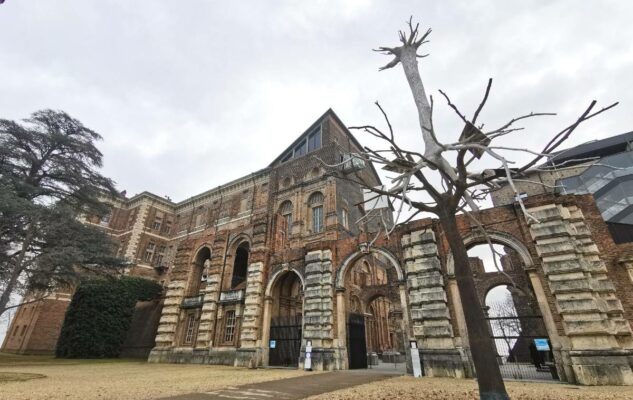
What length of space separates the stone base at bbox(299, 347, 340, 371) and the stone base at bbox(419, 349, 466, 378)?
14.1ft

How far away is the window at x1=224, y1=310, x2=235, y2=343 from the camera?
63.5 feet

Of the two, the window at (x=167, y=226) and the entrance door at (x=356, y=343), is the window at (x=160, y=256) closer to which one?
the window at (x=167, y=226)

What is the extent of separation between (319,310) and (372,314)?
13.8m

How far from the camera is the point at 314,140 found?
→ 107 ft

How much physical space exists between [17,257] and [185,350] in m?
10.8

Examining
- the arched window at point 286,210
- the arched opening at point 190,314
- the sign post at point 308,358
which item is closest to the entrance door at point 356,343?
the sign post at point 308,358

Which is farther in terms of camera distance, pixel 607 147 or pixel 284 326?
pixel 607 147

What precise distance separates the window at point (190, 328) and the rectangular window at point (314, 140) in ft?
61.8

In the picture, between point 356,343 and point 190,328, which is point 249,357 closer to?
point 356,343

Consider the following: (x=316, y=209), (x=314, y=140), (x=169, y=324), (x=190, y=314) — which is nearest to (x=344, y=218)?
(x=316, y=209)

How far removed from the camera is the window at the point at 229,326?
1936 cm

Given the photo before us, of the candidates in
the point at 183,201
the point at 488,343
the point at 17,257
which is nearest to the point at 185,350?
the point at 17,257

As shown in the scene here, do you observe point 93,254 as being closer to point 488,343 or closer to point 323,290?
point 323,290

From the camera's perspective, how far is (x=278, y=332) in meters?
18.2
